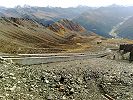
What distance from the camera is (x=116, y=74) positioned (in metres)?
38.1

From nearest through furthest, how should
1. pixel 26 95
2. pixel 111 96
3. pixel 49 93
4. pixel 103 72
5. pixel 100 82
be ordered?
1. pixel 26 95
2. pixel 49 93
3. pixel 111 96
4. pixel 100 82
5. pixel 103 72

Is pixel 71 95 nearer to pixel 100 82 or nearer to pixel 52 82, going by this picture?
pixel 52 82

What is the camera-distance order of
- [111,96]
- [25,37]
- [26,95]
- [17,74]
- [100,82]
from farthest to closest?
[25,37] < [100,82] < [111,96] < [17,74] < [26,95]

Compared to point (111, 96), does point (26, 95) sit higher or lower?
higher

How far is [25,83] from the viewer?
934 inches

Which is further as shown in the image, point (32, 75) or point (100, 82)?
point (100, 82)

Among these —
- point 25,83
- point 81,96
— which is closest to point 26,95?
point 25,83

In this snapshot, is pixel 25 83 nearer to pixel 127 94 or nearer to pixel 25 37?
pixel 127 94

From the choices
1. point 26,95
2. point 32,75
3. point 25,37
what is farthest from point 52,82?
point 25,37

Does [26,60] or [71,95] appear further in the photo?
[26,60]

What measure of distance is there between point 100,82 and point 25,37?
224ft

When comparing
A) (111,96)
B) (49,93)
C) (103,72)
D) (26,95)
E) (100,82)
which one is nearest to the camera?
(26,95)

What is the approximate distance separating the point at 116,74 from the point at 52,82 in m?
13.7

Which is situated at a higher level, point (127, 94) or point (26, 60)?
point (26, 60)
